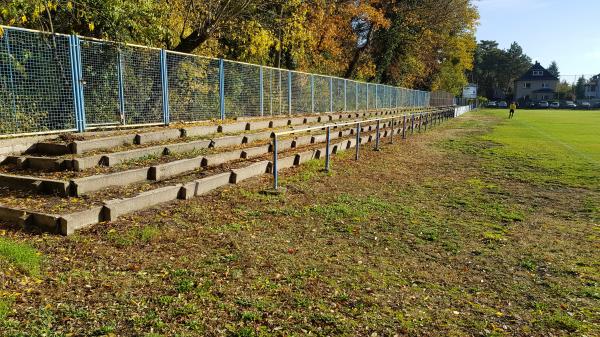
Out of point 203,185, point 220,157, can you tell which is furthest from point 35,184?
point 220,157

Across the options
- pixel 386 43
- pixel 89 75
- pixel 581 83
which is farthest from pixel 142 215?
pixel 581 83

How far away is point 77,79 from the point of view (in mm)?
8609

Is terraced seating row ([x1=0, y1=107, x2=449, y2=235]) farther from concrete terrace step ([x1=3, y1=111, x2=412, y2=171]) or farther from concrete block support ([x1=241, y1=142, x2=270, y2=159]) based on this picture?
concrete terrace step ([x1=3, y1=111, x2=412, y2=171])

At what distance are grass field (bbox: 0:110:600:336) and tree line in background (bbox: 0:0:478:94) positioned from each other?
396cm

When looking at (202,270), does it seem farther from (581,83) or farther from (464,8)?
(581,83)

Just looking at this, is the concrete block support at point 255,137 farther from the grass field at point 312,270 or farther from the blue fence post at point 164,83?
the grass field at point 312,270

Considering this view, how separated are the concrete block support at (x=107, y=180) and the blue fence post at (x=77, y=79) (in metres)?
2.62

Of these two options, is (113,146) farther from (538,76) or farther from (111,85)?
(538,76)

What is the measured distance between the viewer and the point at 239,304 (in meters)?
3.97

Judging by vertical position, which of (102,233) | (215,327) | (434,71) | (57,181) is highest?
(434,71)

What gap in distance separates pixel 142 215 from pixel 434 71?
57910 mm

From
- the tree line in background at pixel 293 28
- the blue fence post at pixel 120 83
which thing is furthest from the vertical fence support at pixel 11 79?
the blue fence post at pixel 120 83

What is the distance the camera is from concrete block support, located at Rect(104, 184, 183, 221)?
5.65 m

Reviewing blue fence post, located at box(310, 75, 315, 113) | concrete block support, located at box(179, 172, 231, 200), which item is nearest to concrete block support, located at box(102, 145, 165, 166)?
concrete block support, located at box(179, 172, 231, 200)
